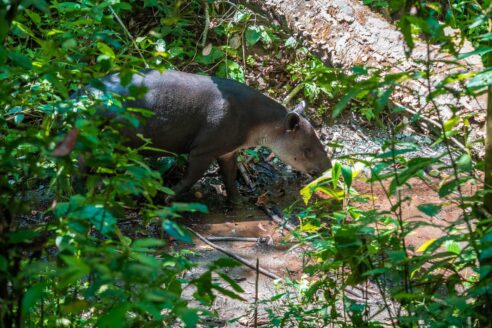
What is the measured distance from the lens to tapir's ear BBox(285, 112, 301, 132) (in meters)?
7.43

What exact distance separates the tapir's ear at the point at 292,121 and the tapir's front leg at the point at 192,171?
989 millimetres

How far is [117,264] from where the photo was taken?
194 cm

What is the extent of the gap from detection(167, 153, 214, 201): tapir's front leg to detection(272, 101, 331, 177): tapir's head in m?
0.98

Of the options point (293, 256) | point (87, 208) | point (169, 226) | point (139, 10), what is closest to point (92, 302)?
point (87, 208)

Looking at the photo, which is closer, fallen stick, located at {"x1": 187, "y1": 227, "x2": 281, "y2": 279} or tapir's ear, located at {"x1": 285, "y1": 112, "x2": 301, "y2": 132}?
fallen stick, located at {"x1": 187, "y1": 227, "x2": 281, "y2": 279}

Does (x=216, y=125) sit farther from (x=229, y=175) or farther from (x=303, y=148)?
(x=303, y=148)

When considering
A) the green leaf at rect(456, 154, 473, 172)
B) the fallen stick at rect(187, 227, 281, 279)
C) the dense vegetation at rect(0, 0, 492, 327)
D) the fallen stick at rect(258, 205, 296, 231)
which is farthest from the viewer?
the fallen stick at rect(258, 205, 296, 231)

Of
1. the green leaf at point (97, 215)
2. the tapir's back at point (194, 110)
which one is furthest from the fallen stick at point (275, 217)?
the green leaf at point (97, 215)

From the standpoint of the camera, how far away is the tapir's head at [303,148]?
25.0ft

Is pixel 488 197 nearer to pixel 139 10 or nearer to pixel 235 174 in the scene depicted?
pixel 235 174

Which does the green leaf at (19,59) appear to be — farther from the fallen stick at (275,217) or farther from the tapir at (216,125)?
the fallen stick at (275,217)

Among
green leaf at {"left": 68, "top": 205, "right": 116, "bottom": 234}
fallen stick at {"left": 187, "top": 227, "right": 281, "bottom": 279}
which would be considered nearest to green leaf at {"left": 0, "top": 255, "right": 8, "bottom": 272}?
green leaf at {"left": 68, "top": 205, "right": 116, "bottom": 234}

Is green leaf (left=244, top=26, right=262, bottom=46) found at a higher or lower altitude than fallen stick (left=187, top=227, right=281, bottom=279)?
higher

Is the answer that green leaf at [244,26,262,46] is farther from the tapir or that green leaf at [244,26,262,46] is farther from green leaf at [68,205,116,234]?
green leaf at [68,205,116,234]
